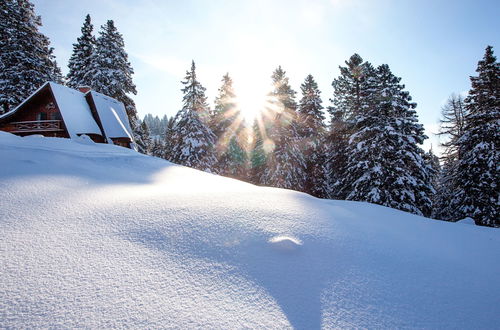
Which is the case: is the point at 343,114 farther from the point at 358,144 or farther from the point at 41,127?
the point at 41,127

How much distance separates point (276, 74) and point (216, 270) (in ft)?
81.1

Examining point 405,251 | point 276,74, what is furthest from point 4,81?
point 405,251

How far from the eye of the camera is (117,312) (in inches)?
64.1

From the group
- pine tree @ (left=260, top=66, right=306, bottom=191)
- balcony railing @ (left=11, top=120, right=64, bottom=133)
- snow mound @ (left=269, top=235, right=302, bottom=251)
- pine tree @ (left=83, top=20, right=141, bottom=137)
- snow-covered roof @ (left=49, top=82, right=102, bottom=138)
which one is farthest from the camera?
pine tree @ (left=83, top=20, right=141, bottom=137)

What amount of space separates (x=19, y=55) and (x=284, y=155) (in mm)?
22637

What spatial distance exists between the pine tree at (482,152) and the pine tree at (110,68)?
27996 millimetres

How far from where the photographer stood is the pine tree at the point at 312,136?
2153 cm

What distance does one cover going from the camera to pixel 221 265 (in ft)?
7.39

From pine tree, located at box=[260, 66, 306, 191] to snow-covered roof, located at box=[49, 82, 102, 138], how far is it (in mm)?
13278

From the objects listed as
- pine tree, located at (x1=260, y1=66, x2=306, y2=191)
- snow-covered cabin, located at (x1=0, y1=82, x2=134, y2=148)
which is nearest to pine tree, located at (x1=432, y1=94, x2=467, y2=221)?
pine tree, located at (x1=260, y1=66, x2=306, y2=191)

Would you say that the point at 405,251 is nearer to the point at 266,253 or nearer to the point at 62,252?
the point at 266,253

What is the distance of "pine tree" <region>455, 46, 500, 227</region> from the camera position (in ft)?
47.0

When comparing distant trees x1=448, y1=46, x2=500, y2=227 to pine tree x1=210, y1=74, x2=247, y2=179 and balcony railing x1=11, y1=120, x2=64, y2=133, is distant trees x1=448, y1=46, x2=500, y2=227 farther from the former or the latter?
balcony railing x1=11, y1=120, x2=64, y2=133

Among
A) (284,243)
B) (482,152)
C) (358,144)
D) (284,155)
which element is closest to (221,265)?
(284,243)
